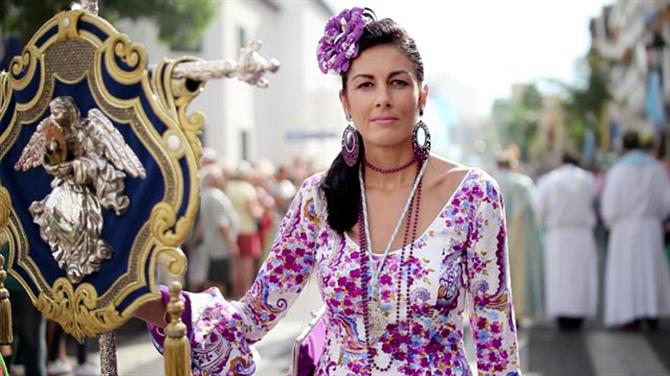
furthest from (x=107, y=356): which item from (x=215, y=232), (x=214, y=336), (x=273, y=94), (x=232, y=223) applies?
(x=273, y=94)

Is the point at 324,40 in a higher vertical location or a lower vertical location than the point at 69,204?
higher

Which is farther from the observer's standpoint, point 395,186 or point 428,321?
point 395,186

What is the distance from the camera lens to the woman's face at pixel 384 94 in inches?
114

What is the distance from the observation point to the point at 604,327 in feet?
34.5

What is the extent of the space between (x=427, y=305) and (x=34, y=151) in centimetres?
119

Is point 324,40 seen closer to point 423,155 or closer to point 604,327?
point 423,155

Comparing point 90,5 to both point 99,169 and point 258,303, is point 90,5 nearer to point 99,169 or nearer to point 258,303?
point 99,169

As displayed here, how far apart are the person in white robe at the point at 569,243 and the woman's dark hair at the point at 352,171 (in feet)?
25.5

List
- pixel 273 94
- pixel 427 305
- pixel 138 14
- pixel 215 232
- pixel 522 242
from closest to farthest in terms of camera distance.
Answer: pixel 427 305 → pixel 215 232 → pixel 522 242 → pixel 138 14 → pixel 273 94

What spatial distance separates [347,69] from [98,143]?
0.74m

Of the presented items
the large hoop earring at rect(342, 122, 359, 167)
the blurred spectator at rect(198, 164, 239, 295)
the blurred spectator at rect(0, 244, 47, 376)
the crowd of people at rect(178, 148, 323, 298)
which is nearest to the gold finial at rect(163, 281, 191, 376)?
the large hoop earring at rect(342, 122, 359, 167)

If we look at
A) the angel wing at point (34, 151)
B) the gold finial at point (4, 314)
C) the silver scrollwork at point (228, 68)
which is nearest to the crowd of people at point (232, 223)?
the gold finial at point (4, 314)

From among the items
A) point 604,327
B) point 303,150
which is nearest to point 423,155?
point 604,327

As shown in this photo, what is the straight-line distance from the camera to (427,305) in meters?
2.83
